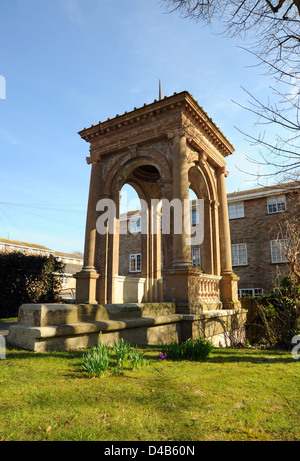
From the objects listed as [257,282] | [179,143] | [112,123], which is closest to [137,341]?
[179,143]

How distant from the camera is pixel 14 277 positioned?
11984mm

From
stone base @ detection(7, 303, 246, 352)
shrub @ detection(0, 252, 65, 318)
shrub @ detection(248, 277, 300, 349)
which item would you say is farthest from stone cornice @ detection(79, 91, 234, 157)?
shrub @ detection(248, 277, 300, 349)

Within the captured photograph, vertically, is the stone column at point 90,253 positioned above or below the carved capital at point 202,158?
below

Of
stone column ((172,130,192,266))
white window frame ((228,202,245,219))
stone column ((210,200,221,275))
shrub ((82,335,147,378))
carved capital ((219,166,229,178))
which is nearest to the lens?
shrub ((82,335,147,378))

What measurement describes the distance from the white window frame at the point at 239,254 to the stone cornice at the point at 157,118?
11.2 meters

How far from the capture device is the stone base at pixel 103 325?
4.79 m

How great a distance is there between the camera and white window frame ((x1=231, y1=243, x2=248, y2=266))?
70.3 feet

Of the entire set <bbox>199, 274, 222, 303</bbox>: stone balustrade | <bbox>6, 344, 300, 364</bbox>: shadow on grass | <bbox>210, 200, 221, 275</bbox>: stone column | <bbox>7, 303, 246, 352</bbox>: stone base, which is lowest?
<bbox>6, 344, 300, 364</bbox>: shadow on grass

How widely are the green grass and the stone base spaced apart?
0.31 metres

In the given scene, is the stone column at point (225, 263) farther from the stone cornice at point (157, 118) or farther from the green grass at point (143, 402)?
the green grass at point (143, 402)

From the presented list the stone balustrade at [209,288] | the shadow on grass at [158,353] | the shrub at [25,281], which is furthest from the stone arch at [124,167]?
the shadow on grass at [158,353]

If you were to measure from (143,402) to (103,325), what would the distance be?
2549 mm

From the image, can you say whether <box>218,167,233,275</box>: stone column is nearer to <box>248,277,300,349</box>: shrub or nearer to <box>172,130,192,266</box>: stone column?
<box>248,277,300,349</box>: shrub

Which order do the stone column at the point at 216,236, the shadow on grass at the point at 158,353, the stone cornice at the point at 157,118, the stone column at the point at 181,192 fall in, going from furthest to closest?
the stone column at the point at 216,236, the stone cornice at the point at 157,118, the stone column at the point at 181,192, the shadow on grass at the point at 158,353
